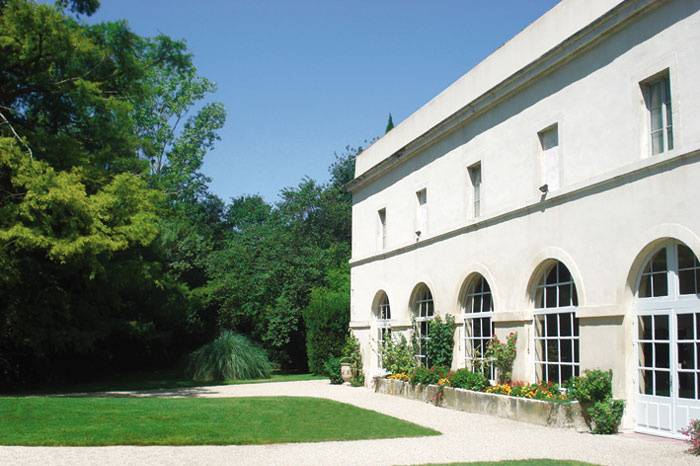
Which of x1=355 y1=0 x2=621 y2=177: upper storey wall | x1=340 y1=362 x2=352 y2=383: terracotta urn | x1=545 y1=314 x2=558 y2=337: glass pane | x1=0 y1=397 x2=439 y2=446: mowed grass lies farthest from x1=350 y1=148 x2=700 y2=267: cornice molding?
x1=340 y1=362 x2=352 y2=383: terracotta urn

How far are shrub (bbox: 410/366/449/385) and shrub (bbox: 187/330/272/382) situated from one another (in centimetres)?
969

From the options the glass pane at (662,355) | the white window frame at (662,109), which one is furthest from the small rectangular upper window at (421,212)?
the glass pane at (662,355)

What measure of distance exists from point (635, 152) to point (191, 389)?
46.4 feet

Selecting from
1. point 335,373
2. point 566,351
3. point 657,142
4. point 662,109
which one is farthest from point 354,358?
point 662,109

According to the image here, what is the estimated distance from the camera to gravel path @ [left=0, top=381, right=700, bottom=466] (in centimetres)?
852

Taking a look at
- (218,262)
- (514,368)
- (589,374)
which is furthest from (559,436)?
(218,262)

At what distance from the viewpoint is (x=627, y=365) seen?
10.9 metres

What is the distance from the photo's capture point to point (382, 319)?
2175cm

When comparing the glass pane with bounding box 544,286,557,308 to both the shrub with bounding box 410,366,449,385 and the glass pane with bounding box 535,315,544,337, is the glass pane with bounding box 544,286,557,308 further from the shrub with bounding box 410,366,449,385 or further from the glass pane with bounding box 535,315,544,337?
the shrub with bounding box 410,366,449,385

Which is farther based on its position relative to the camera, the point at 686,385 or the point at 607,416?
the point at 607,416

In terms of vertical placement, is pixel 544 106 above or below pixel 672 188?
above

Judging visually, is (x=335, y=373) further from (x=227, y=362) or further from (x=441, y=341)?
(x=441, y=341)

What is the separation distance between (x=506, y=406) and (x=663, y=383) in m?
3.10

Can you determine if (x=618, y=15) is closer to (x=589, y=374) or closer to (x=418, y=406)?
(x=589, y=374)
